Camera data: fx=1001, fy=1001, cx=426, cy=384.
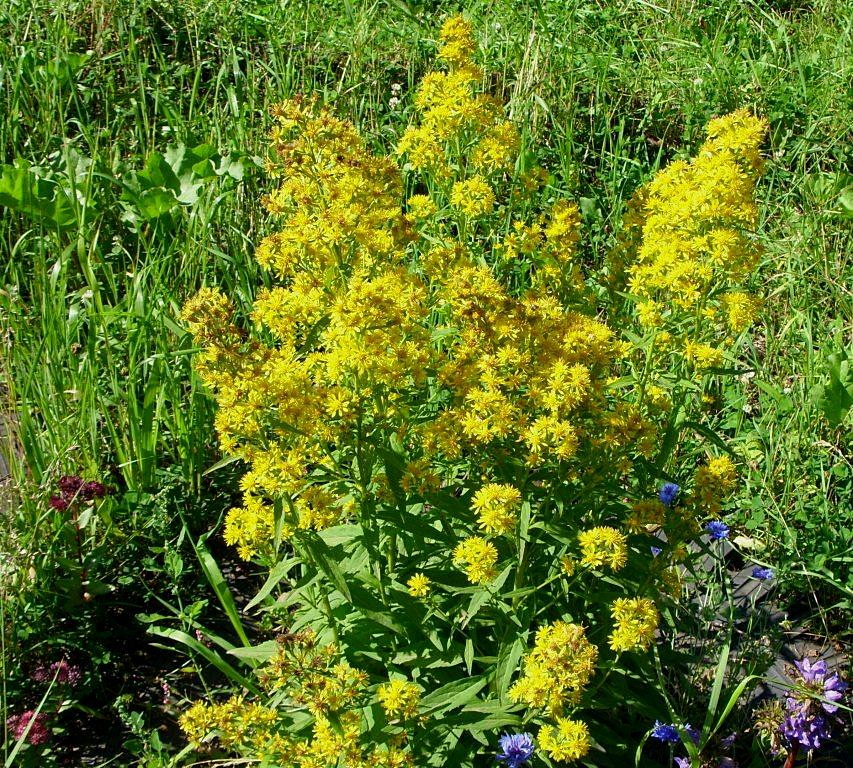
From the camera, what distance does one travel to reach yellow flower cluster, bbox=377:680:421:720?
2174mm

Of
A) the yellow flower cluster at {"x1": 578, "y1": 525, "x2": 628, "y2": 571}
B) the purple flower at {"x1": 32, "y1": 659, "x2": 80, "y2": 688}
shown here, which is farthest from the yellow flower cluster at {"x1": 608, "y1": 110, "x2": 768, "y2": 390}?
the purple flower at {"x1": 32, "y1": 659, "x2": 80, "y2": 688}

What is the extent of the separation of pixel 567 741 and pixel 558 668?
22 cm

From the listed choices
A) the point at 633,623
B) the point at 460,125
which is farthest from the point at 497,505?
the point at 460,125

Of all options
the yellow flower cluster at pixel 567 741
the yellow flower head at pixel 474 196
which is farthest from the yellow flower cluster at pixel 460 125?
the yellow flower cluster at pixel 567 741

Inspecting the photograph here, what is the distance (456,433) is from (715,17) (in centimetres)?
486

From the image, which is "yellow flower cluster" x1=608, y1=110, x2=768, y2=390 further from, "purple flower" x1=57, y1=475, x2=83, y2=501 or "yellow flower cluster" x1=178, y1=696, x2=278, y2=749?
"purple flower" x1=57, y1=475, x2=83, y2=501

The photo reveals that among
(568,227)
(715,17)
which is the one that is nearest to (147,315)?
(568,227)

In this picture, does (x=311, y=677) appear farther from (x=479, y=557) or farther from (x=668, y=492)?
(x=668, y=492)

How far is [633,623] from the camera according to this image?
7.30 feet

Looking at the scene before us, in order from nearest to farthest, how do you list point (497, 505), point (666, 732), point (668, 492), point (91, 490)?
1. point (497, 505)
2. point (666, 732)
3. point (668, 492)
4. point (91, 490)

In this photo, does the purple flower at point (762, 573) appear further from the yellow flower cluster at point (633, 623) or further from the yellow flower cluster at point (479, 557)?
the yellow flower cluster at point (479, 557)

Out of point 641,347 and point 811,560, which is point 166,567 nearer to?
point 641,347

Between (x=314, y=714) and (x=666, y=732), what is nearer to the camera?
(x=314, y=714)

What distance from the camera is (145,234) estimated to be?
4.45 metres
